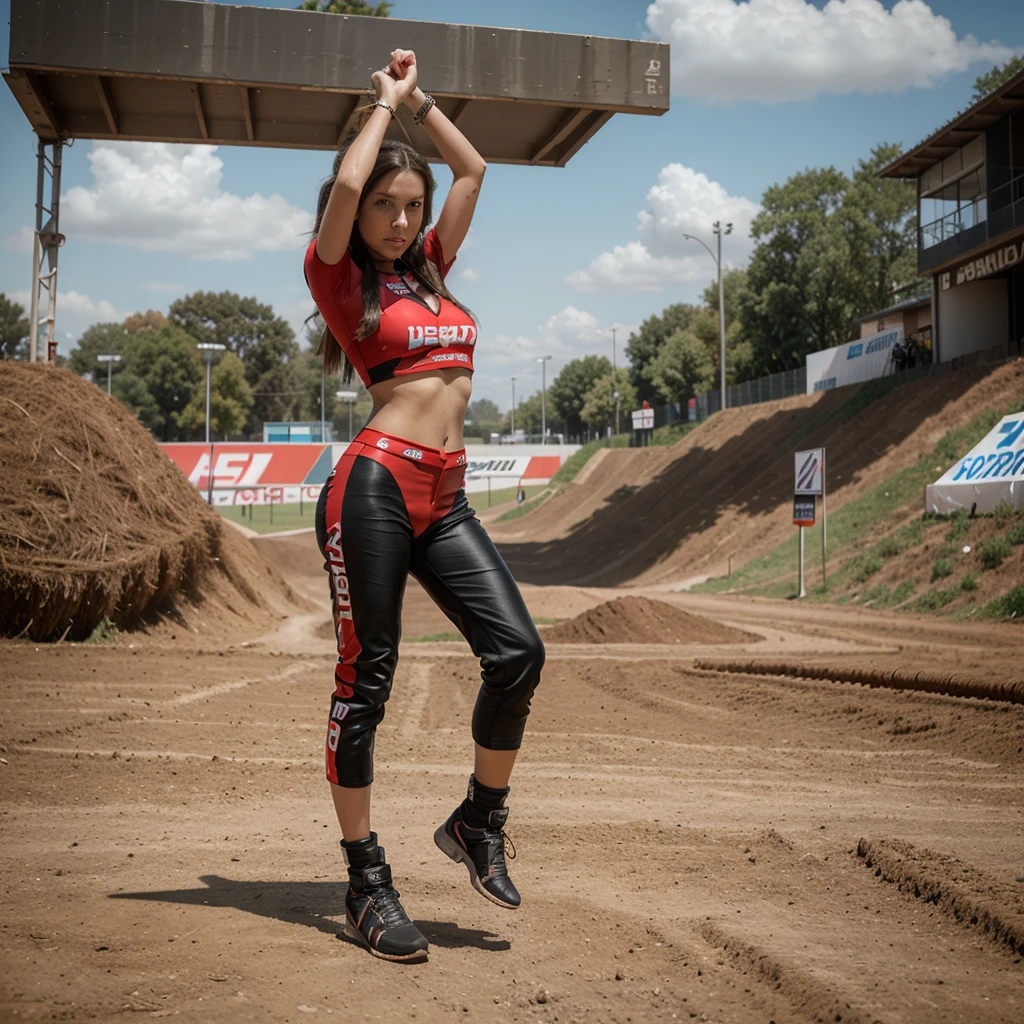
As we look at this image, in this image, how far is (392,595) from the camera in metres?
3.26

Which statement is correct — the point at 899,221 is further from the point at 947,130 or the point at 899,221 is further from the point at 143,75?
the point at 143,75

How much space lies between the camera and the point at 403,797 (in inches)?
214

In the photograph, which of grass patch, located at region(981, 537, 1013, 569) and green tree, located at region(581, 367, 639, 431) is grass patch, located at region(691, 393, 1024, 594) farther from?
green tree, located at region(581, 367, 639, 431)

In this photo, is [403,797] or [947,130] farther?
[947,130]

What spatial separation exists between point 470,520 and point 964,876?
7.31ft

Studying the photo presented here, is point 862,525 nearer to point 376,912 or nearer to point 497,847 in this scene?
point 497,847

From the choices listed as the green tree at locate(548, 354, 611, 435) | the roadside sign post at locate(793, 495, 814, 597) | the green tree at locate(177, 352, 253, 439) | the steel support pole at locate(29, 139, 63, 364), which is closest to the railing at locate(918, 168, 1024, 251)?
the roadside sign post at locate(793, 495, 814, 597)

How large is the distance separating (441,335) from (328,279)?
0.42 m

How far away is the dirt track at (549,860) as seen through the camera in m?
2.74

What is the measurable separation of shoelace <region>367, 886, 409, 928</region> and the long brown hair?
171 centimetres

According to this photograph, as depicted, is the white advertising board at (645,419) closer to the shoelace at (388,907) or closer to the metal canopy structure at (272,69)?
the metal canopy structure at (272,69)

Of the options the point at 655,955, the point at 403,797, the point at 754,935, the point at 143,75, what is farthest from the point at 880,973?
the point at 143,75

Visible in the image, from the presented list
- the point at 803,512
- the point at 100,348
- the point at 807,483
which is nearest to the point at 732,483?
the point at 807,483

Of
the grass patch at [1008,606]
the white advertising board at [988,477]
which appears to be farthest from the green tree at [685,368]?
the grass patch at [1008,606]
